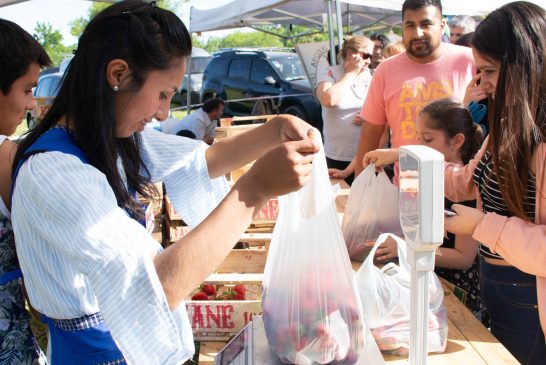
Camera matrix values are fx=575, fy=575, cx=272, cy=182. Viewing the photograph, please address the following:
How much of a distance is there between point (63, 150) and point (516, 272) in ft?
4.16

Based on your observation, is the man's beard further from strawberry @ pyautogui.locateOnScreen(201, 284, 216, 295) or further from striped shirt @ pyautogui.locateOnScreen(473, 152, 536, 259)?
strawberry @ pyautogui.locateOnScreen(201, 284, 216, 295)

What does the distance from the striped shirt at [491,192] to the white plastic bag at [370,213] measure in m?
0.39

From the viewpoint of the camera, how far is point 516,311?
165cm

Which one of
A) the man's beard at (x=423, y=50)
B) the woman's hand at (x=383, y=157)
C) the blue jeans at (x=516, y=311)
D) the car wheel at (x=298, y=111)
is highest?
the man's beard at (x=423, y=50)

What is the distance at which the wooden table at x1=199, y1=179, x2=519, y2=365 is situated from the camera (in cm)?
140

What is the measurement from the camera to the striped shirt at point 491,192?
56.6 inches

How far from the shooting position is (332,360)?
1.24 m

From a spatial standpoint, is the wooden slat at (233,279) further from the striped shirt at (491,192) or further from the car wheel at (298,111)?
the car wheel at (298,111)

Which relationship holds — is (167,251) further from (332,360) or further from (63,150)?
(332,360)

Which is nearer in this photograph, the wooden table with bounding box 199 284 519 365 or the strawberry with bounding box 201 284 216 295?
the wooden table with bounding box 199 284 519 365

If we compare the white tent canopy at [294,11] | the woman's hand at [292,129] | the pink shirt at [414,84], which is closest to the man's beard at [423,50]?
the pink shirt at [414,84]

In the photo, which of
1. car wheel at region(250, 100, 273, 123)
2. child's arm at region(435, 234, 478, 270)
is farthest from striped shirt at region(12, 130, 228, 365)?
car wheel at region(250, 100, 273, 123)

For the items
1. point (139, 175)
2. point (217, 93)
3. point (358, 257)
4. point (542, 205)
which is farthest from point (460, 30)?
point (217, 93)

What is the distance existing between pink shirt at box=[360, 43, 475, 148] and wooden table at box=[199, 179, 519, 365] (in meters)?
1.40
